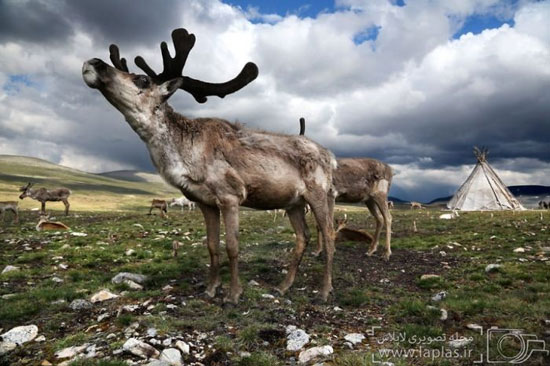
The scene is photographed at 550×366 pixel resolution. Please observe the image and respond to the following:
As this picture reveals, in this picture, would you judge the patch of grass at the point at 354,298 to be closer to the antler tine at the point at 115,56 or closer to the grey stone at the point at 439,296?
the grey stone at the point at 439,296

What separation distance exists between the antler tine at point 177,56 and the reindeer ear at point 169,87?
27 cm

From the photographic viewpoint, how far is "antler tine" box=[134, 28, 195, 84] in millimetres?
7211

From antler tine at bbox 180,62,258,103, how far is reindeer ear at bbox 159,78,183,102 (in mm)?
631

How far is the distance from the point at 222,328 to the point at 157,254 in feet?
23.1

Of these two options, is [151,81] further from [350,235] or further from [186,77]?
[350,235]

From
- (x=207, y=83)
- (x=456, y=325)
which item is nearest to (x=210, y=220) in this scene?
(x=207, y=83)

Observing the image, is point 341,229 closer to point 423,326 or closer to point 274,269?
point 274,269

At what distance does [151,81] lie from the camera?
685 cm

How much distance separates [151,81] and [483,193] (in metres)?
58.6

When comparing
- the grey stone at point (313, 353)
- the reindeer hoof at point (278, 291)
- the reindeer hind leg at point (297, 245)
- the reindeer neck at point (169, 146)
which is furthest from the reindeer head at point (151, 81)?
the grey stone at point (313, 353)

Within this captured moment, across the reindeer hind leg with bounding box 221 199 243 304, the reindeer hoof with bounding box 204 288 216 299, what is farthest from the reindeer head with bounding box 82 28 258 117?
the reindeer hoof with bounding box 204 288 216 299

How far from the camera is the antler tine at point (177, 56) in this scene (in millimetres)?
7211

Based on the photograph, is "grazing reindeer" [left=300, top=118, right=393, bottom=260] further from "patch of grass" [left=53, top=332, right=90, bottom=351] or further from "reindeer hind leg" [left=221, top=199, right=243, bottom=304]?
"patch of grass" [left=53, top=332, right=90, bottom=351]

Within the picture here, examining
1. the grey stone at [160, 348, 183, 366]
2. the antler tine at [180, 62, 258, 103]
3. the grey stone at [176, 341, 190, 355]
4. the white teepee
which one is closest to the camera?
the grey stone at [160, 348, 183, 366]
